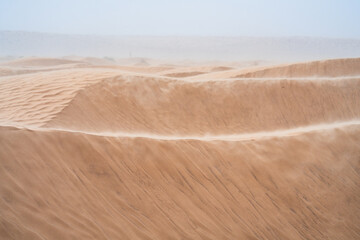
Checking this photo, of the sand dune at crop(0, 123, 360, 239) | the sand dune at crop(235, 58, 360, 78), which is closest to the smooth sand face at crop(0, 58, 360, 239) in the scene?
the sand dune at crop(0, 123, 360, 239)

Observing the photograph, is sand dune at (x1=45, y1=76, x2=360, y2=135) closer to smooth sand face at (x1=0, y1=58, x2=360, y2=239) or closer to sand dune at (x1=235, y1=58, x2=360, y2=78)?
smooth sand face at (x1=0, y1=58, x2=360, y2=239)

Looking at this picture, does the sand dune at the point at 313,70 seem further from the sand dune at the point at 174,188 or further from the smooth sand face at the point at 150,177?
the sand dune at the point at 174,188

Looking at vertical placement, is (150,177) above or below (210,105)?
below

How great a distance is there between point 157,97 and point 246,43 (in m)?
68.7

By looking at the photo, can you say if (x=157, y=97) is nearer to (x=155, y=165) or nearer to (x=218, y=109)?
(x=218, y=109)

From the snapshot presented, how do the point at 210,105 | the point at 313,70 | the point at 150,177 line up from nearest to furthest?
the point at 150,177 → the point at 210,105 → the point at 313,70

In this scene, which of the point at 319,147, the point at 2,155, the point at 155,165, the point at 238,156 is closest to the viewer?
the point at 2,155

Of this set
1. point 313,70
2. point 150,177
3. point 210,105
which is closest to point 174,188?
point 150,177

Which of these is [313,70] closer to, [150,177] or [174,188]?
[174,188]

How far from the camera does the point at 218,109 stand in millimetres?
8062

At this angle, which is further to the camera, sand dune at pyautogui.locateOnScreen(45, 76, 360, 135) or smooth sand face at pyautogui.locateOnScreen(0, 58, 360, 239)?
sand dune at pyautogui.locateOnScreen(45, 76, 360, 135)

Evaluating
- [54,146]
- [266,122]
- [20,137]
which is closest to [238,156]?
[54,146]

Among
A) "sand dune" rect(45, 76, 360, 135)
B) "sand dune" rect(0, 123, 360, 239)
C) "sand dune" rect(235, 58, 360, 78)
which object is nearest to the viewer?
"sand dune" rect(0, 123, 360, 239)

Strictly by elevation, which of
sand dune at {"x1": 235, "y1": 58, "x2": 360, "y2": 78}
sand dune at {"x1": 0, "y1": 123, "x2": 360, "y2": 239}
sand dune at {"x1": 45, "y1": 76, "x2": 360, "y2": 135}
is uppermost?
sand dune at {"x1": 235, "y1": 58, "x2": 360, "y2": 78}
